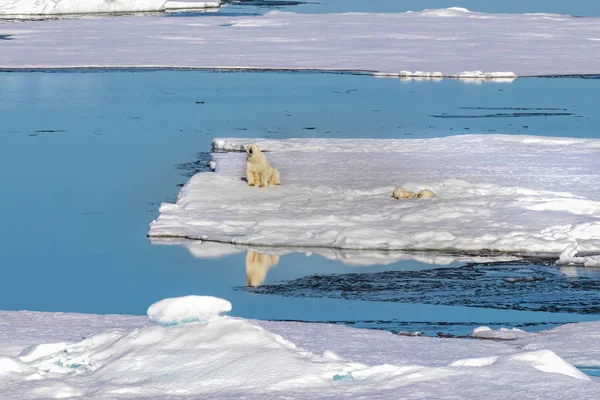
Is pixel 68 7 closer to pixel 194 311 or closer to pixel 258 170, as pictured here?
pixel 258 170

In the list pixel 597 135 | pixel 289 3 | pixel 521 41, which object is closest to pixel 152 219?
pixel 597 135

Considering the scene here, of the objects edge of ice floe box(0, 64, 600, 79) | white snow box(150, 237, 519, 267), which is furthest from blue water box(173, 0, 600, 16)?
white snow box(150, 237, 519, 267)

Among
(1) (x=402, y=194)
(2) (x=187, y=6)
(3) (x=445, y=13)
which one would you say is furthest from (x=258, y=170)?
(2) (x=187, y=6)

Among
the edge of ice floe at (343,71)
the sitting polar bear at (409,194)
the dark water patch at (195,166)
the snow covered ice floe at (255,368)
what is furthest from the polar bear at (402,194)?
the edge of ice floe at (343,71)

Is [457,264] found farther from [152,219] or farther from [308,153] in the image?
[308,153]

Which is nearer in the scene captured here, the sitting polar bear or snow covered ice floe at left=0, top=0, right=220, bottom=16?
the sitting polar bear

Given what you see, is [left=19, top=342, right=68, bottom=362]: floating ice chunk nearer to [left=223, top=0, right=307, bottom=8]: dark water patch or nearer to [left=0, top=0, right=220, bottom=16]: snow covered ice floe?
[left=0, top=0, right=220, bottom=16]: snow covered ice floe
